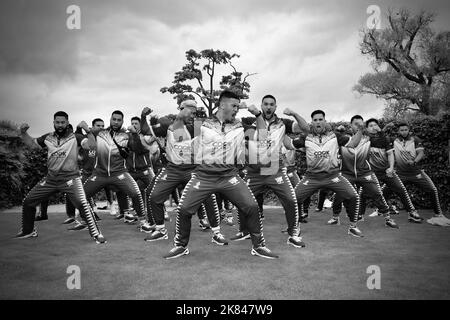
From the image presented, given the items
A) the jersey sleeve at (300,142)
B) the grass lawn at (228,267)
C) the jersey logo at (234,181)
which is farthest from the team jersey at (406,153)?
the jersey logo at (234,181)

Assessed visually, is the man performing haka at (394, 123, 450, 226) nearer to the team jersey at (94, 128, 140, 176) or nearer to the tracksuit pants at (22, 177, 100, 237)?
the team jersey at (94, 128, 140, 176)

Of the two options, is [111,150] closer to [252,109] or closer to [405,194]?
[252,109]

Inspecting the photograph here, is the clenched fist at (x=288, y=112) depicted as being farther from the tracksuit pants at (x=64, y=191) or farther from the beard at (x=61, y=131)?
the beard at (x=61, y=131)

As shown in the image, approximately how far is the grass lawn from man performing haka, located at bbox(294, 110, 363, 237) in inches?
34.4

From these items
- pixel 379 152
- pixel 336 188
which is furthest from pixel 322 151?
pixel 379 152

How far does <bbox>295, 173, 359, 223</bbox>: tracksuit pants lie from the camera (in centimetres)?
650

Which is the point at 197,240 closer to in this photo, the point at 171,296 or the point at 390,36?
the point at 171,296

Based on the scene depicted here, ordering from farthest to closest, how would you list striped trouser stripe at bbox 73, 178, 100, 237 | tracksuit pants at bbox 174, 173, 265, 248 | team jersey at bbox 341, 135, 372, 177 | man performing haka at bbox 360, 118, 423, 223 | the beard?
man performing haka at bbox 360, 118, 423, 223 → team jersey at bbox 341, 135, 372, 177 → the beard → striped trouser stripe at bbox 73, 178, 100, 237 → tracksuit pants at bbox 174, 173, 265, 248

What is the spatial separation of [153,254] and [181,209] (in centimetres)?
102

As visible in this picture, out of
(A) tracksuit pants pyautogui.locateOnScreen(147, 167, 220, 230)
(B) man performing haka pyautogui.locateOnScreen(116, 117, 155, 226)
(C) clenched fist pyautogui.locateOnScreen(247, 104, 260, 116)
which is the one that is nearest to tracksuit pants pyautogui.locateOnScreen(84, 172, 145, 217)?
(A) tracksuit pants pyautogui.locateOnScreen(147, 167, 220, 230)

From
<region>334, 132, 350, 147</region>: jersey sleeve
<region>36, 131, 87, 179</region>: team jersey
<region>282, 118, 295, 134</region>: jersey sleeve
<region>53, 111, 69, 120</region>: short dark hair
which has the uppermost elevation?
<region>53, 111, 69, 120</region>: short dark hair

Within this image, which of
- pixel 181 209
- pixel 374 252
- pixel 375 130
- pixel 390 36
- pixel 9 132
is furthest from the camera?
pixel 390 36

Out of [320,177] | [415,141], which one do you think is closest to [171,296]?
[320,177]

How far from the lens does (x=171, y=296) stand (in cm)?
354
